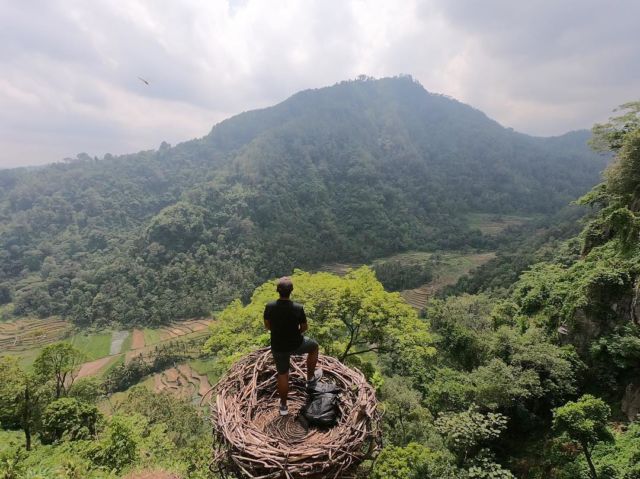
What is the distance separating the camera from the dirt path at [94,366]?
46.0m

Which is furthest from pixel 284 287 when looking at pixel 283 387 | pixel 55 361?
pixel 55 361

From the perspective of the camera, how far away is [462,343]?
18.4 meters

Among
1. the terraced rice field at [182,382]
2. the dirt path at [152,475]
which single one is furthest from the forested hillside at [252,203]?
the dirt path at [152,475]

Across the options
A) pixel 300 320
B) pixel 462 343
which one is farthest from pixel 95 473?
pixel 462 343

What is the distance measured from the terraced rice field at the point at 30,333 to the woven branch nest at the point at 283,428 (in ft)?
222

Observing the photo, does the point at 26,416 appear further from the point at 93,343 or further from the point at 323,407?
the point at 93,343

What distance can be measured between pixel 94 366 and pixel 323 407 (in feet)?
188

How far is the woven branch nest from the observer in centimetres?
332

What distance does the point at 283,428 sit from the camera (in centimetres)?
413

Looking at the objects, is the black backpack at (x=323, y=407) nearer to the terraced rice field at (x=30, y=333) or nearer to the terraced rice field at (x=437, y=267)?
the terraced rice field at (x=437, y=267)

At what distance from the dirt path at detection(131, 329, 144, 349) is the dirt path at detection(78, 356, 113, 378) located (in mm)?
4038

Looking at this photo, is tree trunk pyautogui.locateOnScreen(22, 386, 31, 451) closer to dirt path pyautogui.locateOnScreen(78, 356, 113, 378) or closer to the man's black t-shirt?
the man's black t-shirt

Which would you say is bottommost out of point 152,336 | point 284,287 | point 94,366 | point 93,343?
point 152,336

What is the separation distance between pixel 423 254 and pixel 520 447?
82.2 metres
